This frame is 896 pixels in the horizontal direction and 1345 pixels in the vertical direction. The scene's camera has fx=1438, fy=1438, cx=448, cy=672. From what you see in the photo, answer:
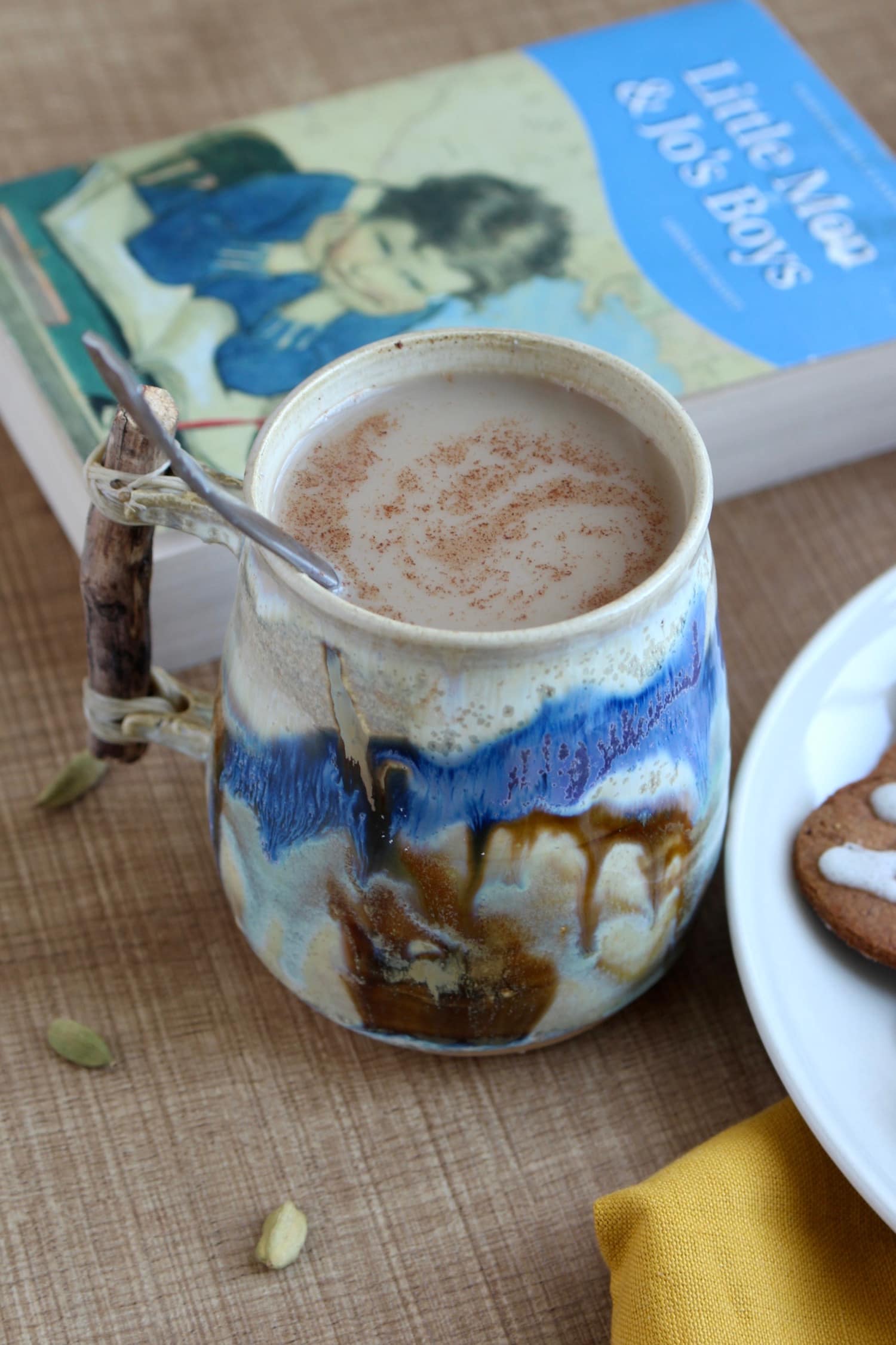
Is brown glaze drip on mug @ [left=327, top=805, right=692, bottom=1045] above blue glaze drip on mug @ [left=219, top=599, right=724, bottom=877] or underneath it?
underneath

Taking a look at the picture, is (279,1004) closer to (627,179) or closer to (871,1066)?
(871,1066)

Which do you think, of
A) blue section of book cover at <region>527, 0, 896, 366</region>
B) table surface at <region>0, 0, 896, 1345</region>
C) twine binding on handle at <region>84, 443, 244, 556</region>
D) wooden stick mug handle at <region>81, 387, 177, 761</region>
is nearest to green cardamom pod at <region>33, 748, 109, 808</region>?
table surface at <region>0, 0, 896, 1345</region>

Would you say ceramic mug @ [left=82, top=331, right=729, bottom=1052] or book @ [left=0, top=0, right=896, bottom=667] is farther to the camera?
book @ [left=0, top=0, right=896, bottom=667]

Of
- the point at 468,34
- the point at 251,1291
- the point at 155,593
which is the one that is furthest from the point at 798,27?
the point at 251,1291

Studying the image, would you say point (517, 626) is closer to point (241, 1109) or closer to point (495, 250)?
point (241, 1109)

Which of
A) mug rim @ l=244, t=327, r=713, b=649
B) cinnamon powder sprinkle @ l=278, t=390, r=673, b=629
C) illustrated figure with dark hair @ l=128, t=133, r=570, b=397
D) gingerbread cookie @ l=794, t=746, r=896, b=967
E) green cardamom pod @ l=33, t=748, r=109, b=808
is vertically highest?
mug rim @ l=244, t=327, r=713, b=649

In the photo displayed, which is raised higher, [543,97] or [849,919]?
[543,97]

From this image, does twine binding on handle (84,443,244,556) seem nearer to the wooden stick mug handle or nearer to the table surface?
the wooden stick mug handle

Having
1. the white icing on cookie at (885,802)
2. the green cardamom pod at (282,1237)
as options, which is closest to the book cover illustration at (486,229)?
the white icing on cookie at (885,802)
